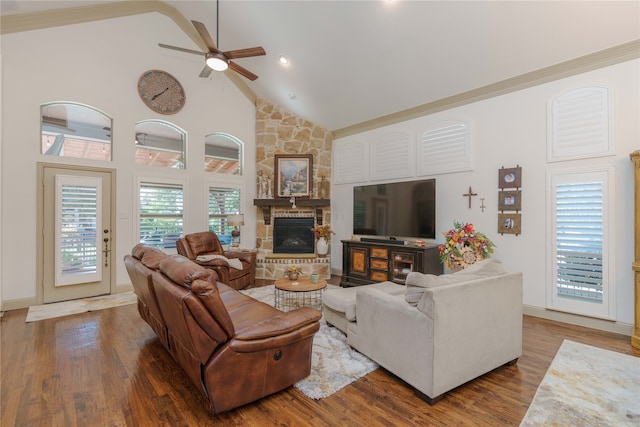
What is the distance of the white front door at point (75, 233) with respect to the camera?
441 cm

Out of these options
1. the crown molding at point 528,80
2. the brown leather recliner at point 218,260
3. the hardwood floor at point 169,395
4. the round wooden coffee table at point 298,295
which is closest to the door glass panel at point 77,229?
the brown leather recliner at point 218,260

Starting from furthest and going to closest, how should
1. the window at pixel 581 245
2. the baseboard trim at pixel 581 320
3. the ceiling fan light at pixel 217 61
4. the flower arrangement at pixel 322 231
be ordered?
the flower arrangement at pixel 322 231 → the ceiling fan light at pixel 217 61 → the window at pixel 581 245 → the baseboard trim at pixel 581 320

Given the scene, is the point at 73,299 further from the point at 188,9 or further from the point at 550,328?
the point at 550,328

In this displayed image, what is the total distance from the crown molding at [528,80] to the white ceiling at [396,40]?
0.26 ft

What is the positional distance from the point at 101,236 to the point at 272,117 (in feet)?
13.6

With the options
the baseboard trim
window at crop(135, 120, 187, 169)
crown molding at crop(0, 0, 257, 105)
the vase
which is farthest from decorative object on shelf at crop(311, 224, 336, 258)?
crown molding at crop(0, 0, 257, 105)

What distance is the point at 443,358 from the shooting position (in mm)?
2076

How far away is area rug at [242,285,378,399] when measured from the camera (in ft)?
7.49

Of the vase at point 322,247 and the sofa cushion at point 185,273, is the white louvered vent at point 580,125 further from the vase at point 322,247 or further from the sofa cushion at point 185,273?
the sofa cushion at point 185,273

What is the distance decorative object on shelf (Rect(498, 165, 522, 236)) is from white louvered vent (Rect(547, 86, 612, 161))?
1.49 ft

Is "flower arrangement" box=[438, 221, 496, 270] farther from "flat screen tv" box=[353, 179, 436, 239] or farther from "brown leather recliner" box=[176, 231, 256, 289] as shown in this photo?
"brown leather recliner" box=[176, 231, 256, 289]

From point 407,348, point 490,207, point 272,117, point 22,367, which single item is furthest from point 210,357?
point 272,117

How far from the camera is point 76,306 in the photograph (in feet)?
14.0

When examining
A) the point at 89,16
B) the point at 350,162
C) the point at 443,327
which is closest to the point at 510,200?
the point at 443,327
